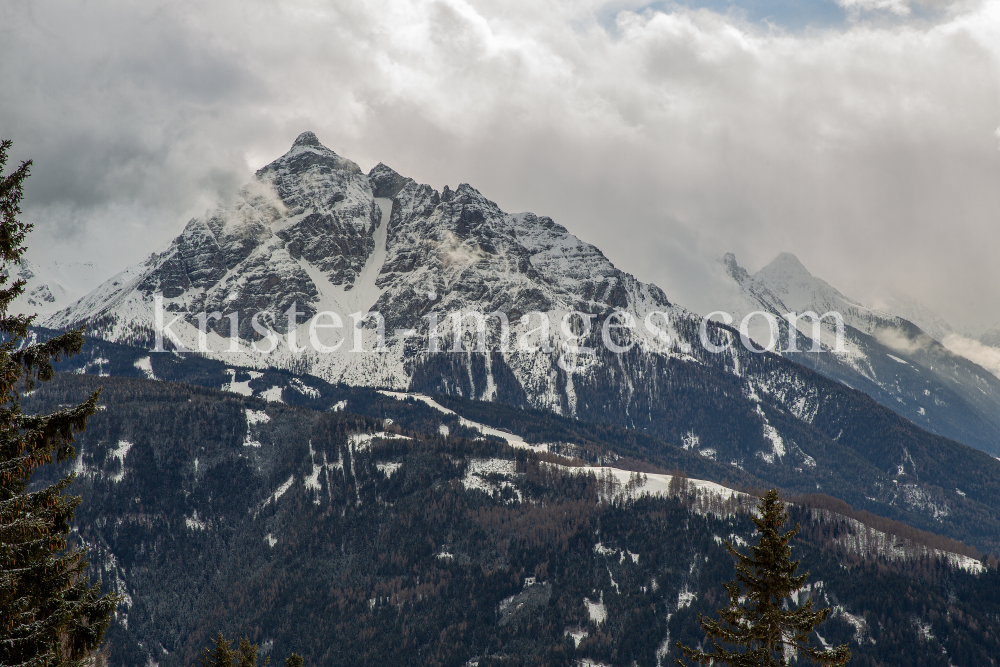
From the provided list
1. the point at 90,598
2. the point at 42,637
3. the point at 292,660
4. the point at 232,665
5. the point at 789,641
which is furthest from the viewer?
the point at 292,660

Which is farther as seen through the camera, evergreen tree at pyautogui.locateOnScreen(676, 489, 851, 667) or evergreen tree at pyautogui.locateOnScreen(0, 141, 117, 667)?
evergreen tree at pyautogui.locateOnScreen(676, 489, 851, 667)

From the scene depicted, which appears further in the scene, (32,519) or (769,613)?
(769,613)

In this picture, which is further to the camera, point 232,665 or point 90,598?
point 232,665

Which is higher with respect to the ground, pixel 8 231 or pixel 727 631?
pixel 8 231

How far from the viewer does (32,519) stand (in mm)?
26562

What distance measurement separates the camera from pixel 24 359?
92.3ft

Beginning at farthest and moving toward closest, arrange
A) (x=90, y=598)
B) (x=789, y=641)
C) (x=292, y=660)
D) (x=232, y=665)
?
(x=292, y=660) → (x=232, y=665) → (x=789, y=641) → (x=90, y=598)

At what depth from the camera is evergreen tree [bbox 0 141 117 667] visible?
26266 millimetres

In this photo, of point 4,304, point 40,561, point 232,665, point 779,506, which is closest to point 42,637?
point 40,561

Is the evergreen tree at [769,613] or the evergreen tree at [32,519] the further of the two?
the evergreen tree at [769,613]

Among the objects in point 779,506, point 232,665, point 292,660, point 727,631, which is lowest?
point 292,660

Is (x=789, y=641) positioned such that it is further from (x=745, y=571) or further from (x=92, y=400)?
(x=92, y=400)

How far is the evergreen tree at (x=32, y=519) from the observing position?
26266 mm

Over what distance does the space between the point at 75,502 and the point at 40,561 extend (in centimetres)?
243
